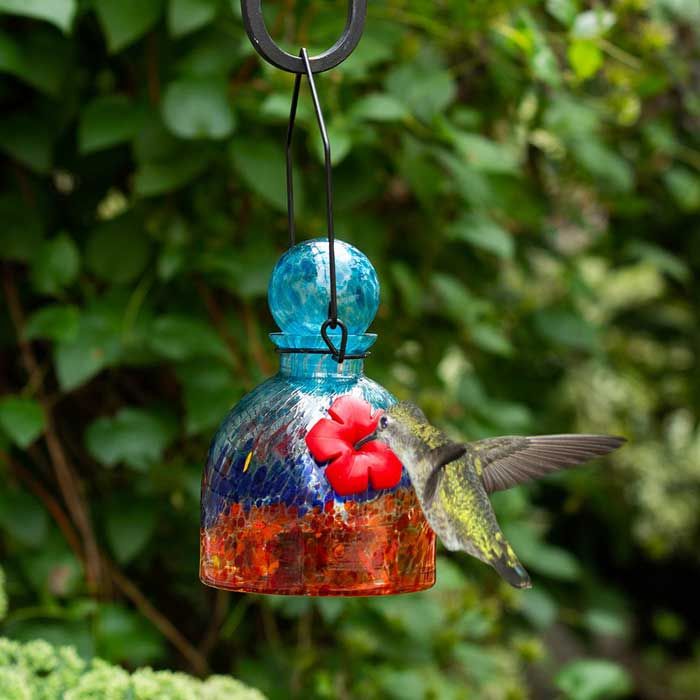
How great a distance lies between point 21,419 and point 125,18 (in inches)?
24.4

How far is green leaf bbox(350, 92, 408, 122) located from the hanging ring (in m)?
0.58

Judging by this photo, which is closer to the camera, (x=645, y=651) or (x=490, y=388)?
(x=490, y=388)

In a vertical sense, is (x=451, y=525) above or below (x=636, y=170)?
below

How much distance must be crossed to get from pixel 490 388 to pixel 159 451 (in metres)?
0.86

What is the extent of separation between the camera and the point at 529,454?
1.02 meters

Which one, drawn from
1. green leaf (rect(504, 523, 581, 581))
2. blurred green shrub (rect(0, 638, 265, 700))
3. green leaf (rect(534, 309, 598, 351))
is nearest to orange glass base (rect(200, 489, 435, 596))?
blurred green shrub (rect(0, 638, 265, 700))

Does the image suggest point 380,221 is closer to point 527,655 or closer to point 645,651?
point 527,655

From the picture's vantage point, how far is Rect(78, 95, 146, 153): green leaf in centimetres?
164

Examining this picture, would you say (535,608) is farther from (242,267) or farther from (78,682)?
(78,682)

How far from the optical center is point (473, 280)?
7.09ft

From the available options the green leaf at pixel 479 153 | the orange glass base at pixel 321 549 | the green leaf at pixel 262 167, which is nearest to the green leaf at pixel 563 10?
the green leaf at pixel 479 153

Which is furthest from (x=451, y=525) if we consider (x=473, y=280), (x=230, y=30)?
(x=473, y=280)

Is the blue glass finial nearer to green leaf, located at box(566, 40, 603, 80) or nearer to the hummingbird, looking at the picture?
the hummingbird

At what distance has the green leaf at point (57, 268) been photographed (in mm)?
1668
